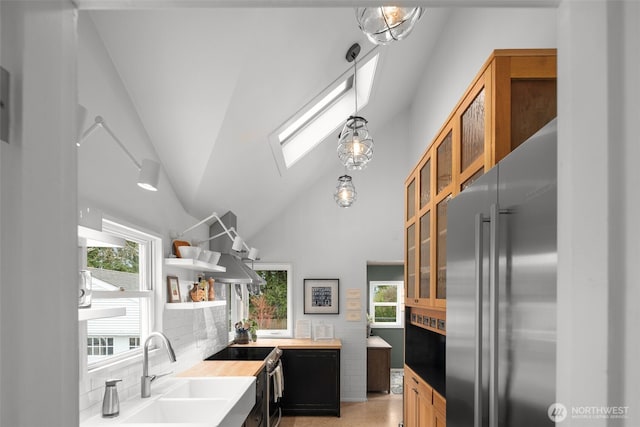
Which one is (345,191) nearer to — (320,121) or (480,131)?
(320,121)

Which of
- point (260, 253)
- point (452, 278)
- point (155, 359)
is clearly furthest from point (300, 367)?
point (452, 278)

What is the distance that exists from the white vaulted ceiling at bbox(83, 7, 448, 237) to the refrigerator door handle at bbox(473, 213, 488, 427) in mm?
1321

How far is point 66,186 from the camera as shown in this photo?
0.67m

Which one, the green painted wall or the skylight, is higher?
the skylight

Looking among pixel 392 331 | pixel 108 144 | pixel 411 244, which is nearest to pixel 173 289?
pixel 108 144

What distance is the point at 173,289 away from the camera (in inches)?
139

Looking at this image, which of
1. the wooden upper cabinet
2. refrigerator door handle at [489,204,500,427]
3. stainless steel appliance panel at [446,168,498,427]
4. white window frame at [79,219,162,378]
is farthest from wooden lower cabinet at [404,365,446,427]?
white window frame at [79,219,162,378]

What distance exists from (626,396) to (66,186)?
786mm

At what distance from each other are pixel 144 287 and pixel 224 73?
1.55 m

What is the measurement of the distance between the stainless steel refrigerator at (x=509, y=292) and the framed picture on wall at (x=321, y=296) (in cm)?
477

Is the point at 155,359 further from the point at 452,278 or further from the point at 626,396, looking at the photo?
the point at 626,396

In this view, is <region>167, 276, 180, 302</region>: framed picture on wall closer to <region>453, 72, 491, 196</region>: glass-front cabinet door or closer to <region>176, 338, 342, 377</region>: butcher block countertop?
<region>176, 338, 342, 377</region>: butcher block countertop

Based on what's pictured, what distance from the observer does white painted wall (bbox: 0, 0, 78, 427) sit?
58cm

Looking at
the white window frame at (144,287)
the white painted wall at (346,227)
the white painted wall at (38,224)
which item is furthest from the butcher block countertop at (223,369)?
the white painted wall at (38,224)
